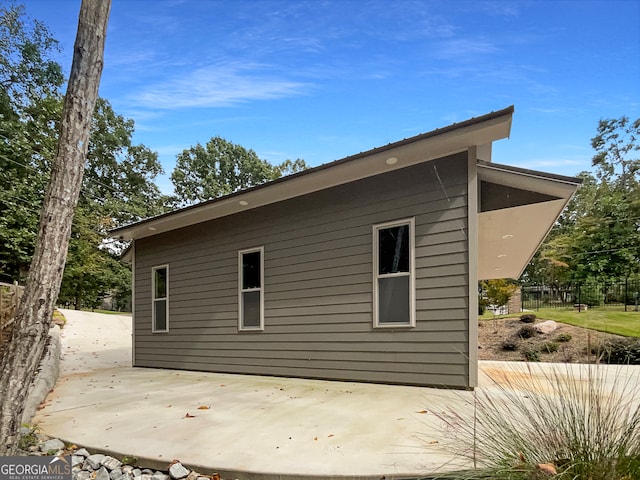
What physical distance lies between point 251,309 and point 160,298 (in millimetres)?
3094

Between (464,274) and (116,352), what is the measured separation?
11.2 meters

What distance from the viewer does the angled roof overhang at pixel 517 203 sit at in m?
4.61

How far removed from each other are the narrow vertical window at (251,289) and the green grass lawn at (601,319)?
4.74 meters

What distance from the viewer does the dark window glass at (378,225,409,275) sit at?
531 centimetres

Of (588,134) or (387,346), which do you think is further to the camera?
(588,134)

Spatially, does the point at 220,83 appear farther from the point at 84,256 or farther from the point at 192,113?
the point at 84,256

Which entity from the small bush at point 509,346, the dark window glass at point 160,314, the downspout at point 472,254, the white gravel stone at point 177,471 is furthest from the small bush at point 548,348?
the dark window glass at point 160,314

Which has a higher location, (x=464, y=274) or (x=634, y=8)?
(x=634, y=8)

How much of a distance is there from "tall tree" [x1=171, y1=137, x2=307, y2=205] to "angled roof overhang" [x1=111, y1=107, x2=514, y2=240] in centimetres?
1980

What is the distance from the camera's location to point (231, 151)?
27.8 m

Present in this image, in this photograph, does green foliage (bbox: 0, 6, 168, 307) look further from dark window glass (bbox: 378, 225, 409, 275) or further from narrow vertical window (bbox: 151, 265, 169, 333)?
dark window glass (bbox: 378, 225, 409, 275)

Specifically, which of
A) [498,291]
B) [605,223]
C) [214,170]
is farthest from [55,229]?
[214,170]

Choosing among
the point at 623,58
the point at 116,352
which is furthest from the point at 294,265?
the point at 116,352

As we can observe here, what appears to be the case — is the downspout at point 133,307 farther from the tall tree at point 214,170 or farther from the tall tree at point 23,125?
the tall tree at point 214,170
